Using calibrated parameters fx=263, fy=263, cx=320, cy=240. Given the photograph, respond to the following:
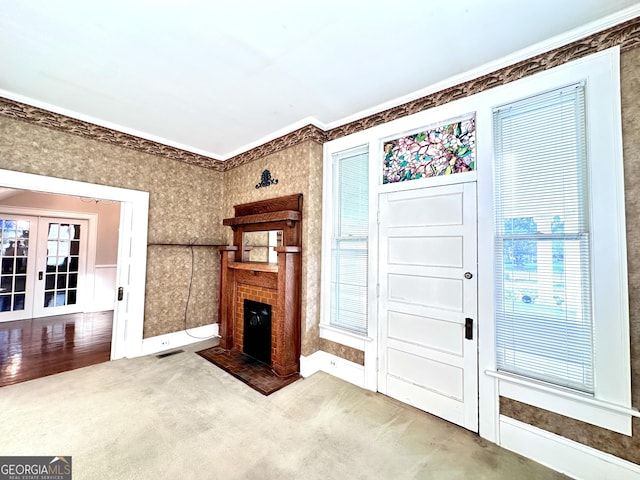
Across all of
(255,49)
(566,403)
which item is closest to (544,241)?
(566,403)

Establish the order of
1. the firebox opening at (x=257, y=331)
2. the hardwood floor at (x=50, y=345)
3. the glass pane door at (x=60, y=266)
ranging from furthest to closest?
the glass pane door at (x=60, y=266)
the firebox opening at (x=257, y=331)
the hardwood floor at (x=50, y=345)

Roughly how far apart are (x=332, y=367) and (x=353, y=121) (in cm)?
284

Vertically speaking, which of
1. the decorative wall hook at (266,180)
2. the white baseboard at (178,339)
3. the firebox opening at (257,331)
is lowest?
the white baseboard at (178,339)

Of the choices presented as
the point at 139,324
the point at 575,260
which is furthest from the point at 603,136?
the point at 139,324

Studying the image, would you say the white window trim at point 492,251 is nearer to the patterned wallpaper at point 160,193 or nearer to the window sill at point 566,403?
the window sill at point 566,403

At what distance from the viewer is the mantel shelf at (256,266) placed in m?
3.13

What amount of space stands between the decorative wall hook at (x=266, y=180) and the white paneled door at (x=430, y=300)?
1522 mm

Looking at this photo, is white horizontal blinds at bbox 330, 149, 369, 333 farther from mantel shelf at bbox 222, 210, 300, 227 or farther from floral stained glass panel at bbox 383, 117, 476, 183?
mantel shelf at bbox 222, 210, 300, 227

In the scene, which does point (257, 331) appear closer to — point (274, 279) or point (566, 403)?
point (274, 279)

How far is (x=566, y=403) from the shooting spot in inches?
69.3

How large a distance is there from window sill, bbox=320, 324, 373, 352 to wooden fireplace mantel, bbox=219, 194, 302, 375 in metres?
0.33

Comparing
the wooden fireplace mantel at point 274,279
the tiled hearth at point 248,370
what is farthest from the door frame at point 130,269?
the wooden fireplace mantel at point 274,279

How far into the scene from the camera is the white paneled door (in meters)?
2.18

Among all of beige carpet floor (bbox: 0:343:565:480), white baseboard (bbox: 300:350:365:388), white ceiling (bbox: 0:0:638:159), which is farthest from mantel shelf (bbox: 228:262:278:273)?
white ceiling (bbox: 0:0:638:159)
